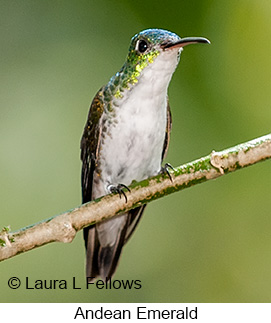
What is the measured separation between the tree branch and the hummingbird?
108 mm

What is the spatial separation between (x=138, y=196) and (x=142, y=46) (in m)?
0.78

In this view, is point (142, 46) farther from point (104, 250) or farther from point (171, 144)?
point (171, 144)

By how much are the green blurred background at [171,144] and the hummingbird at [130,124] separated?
0.71m

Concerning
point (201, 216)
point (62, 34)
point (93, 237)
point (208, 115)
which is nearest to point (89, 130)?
point (93, 237)

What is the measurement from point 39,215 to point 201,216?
1.06m

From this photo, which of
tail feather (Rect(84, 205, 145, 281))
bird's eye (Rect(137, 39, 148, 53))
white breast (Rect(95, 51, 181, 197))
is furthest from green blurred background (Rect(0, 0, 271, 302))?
bird's eye (Rect(137, 39, 148, 53))

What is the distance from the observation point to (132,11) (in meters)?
4.11

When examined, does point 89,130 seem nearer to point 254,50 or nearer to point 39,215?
point 39,215

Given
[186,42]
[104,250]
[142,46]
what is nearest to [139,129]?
[142,46]

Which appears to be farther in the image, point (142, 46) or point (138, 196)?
point (142, 46)

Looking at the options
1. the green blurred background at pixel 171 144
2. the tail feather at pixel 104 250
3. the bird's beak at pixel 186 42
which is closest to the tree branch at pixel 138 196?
the bird's beak at pixel 186 42

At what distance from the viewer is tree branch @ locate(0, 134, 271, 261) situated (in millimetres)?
2322

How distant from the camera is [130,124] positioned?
2955mm

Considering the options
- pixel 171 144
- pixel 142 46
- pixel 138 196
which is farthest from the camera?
pixel 171 144
